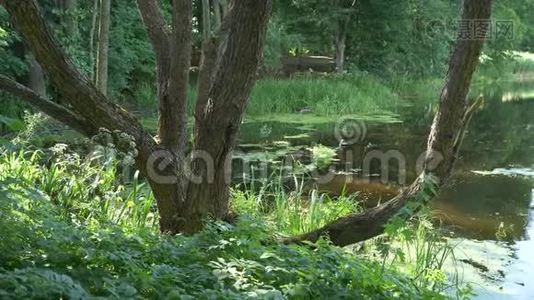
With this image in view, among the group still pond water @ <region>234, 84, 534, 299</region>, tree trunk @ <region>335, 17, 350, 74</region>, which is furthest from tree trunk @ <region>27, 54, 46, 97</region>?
tree trunk @ <region>335, 17, 350, 74</region>

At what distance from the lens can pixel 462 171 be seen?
30.1 ft

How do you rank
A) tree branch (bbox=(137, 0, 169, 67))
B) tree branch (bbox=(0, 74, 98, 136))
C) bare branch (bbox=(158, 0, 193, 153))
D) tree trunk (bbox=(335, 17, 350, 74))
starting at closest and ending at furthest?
tree branch (bbox=(0, 74, 98, 136)) < bare branch (bbox=(158, 0, 193, 153)) < tree branch (bbox=(137, 0, 169, 67)) < tree trunk (bbox=(335, 17, 350, 74))

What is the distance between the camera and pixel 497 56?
90.7ft

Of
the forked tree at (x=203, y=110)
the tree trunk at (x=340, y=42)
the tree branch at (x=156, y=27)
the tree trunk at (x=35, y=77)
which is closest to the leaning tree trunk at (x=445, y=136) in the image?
the forked tree at (x=203, y=110)

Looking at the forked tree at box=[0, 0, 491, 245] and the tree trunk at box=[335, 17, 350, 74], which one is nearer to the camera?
the forked tree at box=[0, 0, 491, 245]

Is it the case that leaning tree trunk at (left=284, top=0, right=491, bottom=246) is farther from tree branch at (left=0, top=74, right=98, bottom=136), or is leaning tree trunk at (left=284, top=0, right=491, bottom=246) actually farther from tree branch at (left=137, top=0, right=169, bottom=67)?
tree branch at (left=137, top=0, right=169, bottom=67)

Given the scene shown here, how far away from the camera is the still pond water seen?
5.47 m

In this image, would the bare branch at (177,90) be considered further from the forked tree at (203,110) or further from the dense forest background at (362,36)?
the dense forest background at (362,36)

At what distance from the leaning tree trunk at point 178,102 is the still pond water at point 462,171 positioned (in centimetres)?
230

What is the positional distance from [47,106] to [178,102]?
807 millimetres

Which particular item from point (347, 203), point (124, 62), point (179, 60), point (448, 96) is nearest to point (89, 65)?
point (124, 62)

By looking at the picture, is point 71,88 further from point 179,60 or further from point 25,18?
point 179,60

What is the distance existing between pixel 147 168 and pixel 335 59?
1690cm

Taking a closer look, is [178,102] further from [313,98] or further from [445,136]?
[313,98]
